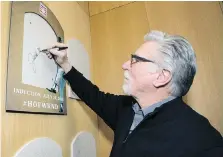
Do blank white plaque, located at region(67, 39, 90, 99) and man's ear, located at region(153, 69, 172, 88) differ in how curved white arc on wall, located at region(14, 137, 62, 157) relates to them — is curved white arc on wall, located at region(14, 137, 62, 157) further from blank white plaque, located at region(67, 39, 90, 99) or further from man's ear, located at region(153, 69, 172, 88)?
man's ear, located at region(153, 69, 172, 88)

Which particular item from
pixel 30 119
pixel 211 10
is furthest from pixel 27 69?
pixel 211 10

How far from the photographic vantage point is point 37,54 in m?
0.78

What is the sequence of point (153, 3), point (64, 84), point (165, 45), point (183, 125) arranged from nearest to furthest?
point (183, 125) → point (165, 45) → point (64, 84) → point (153, 3)

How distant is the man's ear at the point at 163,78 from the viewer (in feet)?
2.60

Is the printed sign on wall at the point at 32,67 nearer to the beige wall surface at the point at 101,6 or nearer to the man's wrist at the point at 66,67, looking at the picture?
the man's wrist at the point at 66,67

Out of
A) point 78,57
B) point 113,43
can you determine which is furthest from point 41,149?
point 113,43

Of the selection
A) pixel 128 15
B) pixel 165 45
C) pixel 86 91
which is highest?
pixel 128 15

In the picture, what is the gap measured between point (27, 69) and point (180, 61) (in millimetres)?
570

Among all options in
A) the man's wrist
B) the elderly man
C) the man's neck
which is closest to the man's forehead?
the elderly man

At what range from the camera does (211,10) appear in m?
1.09

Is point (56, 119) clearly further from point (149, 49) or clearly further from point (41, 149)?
point (149, 49)

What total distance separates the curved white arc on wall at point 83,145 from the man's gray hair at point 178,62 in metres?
0.49

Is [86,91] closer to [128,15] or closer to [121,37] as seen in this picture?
[121,37]

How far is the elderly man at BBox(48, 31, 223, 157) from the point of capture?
2.16 feet
